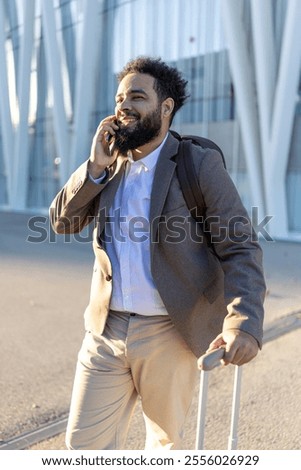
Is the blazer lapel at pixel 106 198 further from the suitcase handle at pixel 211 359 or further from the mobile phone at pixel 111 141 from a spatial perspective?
the suitcase handle at pixel 211 359

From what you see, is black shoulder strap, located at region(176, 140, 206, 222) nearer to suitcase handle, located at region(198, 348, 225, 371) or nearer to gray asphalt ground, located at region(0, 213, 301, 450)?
suitcase handle, located at region(198, 348, 225, 371)

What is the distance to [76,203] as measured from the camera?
200cm

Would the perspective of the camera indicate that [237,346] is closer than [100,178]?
Yes

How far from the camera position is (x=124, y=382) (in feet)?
6.56

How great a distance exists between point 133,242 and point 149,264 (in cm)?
12

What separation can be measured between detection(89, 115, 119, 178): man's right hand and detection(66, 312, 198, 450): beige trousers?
2.08 feet

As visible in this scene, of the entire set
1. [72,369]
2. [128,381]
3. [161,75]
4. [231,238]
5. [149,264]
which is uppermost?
[161,75]

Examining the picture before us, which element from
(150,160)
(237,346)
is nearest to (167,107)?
(150,160)

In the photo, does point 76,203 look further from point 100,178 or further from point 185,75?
point 185,75

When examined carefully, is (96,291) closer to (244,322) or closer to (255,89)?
(244,322)

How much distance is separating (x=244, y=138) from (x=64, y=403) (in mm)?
12197

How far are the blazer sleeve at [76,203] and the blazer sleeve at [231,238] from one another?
459 millimetres

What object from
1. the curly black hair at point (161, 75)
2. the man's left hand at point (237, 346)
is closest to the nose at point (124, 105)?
the curly black hair at point (161, 75)

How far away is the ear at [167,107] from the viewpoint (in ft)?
6.42
